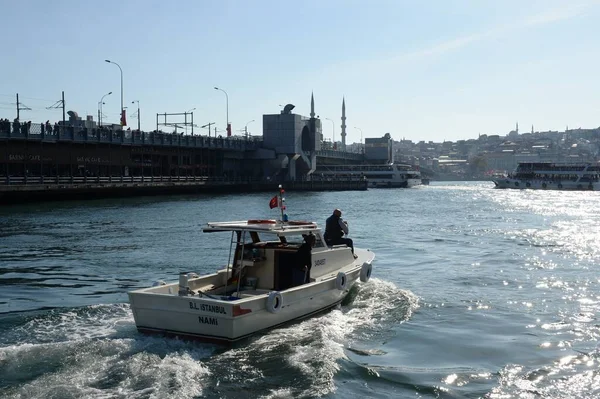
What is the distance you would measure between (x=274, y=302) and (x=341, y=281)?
346 cm

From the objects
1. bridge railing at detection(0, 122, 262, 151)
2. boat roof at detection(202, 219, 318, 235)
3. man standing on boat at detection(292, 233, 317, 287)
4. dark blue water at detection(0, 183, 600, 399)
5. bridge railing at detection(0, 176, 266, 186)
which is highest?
bridge railing at detection(0, 122, 262, 151)

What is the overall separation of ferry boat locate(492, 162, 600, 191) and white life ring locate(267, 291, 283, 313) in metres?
124

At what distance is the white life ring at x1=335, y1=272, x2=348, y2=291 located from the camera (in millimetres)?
17188

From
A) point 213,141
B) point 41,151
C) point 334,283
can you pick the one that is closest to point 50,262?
point 334,283

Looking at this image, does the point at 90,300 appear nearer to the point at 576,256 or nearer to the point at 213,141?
the point at 576,256

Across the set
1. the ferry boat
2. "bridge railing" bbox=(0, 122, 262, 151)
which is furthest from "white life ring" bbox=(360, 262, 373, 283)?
the ferry boat

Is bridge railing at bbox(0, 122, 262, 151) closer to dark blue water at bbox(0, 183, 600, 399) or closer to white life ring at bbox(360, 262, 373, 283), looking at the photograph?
dark blue water at bbox(0, 183, 600, 399)

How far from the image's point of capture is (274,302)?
1425cm

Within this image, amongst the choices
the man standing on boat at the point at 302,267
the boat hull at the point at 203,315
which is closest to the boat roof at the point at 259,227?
the man standing on boat at the point at 302,267

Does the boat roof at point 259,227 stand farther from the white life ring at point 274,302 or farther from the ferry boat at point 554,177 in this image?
the ferry boat at point 554,177

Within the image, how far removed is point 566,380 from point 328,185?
104m

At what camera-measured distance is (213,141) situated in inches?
4048

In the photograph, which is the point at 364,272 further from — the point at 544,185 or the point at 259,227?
the point at 544,185

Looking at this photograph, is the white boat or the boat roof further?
the boat roof
